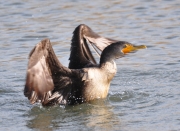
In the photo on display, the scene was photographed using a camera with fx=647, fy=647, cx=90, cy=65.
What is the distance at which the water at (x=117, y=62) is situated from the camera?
347 inches

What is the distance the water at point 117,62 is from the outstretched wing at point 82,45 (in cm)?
62

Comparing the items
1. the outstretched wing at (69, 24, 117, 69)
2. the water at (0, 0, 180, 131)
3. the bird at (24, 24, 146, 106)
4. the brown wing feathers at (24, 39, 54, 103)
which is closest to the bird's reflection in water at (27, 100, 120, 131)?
the water at (0, 0, 180, 131)

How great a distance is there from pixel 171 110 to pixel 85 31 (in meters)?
2.50

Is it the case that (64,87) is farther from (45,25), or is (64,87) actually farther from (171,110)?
(45,25)

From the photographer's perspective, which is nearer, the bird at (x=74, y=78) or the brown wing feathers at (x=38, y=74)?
the brown wing feathers at (x=38, y=74)

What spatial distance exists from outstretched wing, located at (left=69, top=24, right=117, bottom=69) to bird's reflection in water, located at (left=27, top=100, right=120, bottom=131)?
83 cm

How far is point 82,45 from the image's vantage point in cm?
1081

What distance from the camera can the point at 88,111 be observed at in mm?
9406

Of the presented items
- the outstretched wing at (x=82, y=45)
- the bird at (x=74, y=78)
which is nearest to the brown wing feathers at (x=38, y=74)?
the bird at (x=74, y=78)

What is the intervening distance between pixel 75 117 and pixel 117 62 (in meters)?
3.15

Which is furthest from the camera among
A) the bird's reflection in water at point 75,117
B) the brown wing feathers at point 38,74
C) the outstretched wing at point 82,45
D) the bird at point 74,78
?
the outstretched wing at point 82,45

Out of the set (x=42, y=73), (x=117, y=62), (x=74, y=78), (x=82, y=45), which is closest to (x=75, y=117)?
(x=74, y=78)

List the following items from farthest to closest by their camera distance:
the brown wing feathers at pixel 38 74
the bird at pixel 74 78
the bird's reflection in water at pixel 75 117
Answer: the bird at pixel 74 78, the bird's reflection in water at pixel 75 117, the brown wing feathers at pixel 38 74

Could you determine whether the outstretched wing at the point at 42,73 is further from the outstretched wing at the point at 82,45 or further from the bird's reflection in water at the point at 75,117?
the outstretched wing at the point at 82,45
